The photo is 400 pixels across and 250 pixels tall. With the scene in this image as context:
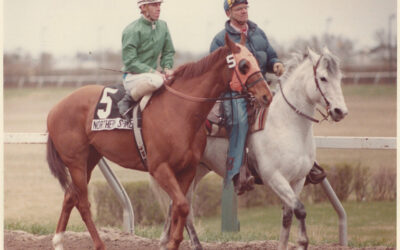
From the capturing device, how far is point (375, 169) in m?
11.2

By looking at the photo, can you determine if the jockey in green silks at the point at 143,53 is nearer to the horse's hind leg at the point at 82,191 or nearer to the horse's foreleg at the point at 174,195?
the horse's foreleg at the point at 174,195

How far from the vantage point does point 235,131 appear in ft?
21.9

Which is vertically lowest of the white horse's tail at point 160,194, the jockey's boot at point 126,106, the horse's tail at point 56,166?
the white horse's tail at point 160,194

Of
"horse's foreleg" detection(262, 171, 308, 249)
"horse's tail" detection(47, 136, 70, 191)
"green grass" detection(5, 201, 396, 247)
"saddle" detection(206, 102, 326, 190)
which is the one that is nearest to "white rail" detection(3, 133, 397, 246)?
"saddle" detection(206, 102, 326, 190)

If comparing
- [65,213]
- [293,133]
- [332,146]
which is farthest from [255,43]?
[65,213]

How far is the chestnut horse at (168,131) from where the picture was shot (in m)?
6.13

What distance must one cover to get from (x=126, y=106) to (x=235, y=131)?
3.12 feet

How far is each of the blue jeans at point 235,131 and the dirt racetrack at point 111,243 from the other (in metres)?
1.04

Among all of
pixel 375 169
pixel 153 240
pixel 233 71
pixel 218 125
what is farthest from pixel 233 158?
pixel 375 169

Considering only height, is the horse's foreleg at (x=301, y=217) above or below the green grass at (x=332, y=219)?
above

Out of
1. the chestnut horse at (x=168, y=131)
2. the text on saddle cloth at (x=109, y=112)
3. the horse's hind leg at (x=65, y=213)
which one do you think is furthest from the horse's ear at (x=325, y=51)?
the horse's hind leg at (x=65, y=213)

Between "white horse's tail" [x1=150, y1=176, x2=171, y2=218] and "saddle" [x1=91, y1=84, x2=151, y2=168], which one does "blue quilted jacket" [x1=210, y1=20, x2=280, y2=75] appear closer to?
"saddle" [x1=91, y1=84, x2=151, y2=168]

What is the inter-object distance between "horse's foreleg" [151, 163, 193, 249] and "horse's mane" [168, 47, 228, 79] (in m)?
0.78

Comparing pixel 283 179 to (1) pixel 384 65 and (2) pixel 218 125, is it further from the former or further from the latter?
(1) pixel 384 65
